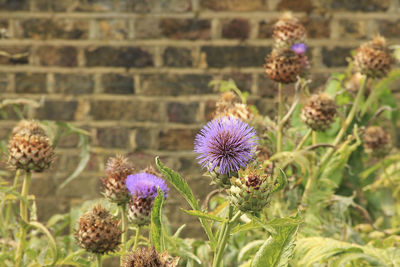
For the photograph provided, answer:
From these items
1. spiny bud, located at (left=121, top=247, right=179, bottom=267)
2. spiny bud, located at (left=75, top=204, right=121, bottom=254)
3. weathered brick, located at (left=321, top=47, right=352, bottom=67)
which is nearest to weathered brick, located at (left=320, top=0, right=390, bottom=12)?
weathered brick, located at (left=321, top=47, right=352, bottom=67)

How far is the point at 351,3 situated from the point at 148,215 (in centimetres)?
143

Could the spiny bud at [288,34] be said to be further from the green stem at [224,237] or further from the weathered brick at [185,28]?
the weathered brick at [185,28]

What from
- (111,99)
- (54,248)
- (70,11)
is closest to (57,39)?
(70,11)

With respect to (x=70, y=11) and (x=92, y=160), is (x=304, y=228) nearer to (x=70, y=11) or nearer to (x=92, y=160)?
(x=92, y=160)

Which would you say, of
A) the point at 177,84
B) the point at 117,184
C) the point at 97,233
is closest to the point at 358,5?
the point at 177,84

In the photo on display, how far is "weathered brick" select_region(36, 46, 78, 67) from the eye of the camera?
78.0 inches

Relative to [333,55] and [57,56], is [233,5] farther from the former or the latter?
[57,56]

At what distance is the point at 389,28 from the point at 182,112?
0.85 meters

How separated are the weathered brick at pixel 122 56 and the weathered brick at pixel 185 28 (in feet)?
0.38

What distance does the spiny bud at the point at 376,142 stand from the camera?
5.22 feet

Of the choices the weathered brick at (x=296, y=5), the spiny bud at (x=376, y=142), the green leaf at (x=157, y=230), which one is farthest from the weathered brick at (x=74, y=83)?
the green leaf at (x=157, y=230)

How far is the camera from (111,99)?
6.55 feet

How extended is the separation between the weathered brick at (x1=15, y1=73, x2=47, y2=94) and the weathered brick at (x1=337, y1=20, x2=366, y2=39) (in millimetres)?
1138

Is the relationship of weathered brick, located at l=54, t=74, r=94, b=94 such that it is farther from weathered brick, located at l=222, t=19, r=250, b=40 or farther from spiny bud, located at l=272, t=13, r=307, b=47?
spiny bud, located at l=272, t=13, r=307, b=47
